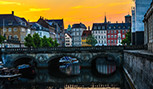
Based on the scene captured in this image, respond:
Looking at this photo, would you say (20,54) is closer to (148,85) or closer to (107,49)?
(107,49)

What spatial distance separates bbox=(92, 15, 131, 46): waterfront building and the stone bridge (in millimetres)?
78057

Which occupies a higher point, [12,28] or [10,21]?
[10,21]

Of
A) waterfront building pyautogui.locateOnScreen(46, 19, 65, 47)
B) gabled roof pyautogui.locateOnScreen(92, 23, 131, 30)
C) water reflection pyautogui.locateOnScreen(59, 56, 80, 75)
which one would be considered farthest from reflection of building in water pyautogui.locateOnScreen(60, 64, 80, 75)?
waterfront building pyautogui.locateOnScreen(46, 19, 65, 47)

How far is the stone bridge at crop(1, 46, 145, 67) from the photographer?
58.2 meters

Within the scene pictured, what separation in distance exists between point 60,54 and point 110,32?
8146 centimetres

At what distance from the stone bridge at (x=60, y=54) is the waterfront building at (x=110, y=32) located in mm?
78057

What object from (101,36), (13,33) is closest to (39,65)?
(13,33)

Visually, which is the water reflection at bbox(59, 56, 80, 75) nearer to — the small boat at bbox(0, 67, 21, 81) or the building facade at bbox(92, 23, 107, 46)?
the small boat at bbox(0, 67, 21, 81)

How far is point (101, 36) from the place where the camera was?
138875mm

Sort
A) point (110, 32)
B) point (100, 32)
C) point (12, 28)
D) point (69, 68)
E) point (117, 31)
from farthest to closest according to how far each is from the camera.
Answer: point (100, 32), point (110, 32), point (117, 31), point (12, 28), point (69, 68)

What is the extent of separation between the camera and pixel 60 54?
6038cm

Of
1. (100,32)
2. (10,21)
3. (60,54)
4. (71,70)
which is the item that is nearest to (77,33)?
(100,32)

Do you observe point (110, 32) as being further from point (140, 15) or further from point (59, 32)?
point (140, 15)

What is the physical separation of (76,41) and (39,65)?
3555 inches
